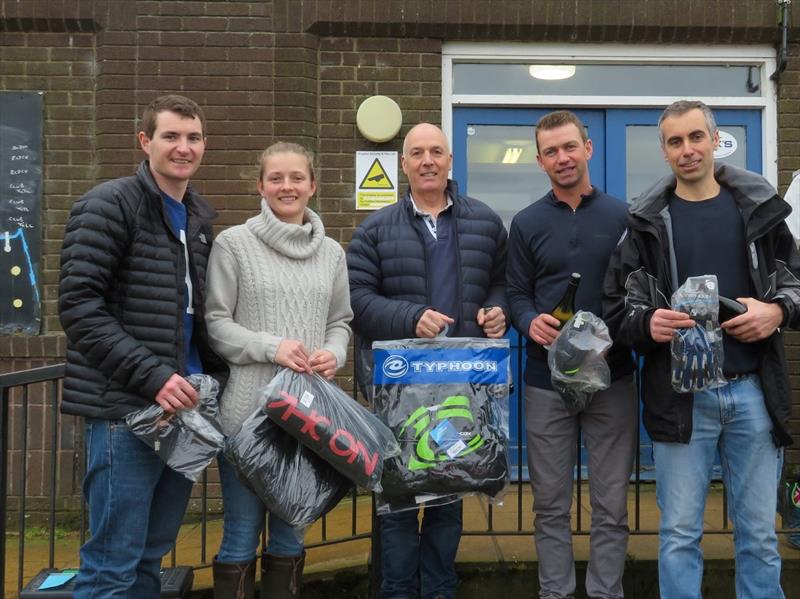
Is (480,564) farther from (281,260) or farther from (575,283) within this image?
(281,260)

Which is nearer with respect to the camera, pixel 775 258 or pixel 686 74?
pixel 775 258

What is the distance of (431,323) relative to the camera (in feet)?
9.46

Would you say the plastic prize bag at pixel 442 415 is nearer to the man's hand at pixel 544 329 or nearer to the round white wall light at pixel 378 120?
the man's hand at pixel 544 329

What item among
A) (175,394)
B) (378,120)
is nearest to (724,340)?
(175,394)

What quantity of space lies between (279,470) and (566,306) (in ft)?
4.24

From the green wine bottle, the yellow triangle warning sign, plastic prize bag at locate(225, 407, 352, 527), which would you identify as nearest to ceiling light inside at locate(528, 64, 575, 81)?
the yellow triangle warning sign

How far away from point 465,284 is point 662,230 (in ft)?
2.62

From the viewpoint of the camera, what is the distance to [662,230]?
279 cm

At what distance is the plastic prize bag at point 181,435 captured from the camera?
98.3 inches

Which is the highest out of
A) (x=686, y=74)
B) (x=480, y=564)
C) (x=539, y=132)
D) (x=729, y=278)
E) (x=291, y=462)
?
(x=686, y=74)

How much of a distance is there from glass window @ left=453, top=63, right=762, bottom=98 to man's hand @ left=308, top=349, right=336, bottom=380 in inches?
130

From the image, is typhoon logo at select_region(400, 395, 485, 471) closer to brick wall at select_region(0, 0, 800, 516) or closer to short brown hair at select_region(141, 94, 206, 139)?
short brown hair at select_region(141, 94, 206, 139)

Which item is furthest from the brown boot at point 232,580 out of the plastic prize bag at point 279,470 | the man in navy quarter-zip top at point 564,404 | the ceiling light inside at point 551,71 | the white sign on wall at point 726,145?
the white sign on wall at point 726,145

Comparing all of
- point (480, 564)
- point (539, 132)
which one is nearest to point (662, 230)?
point (539, 132)
